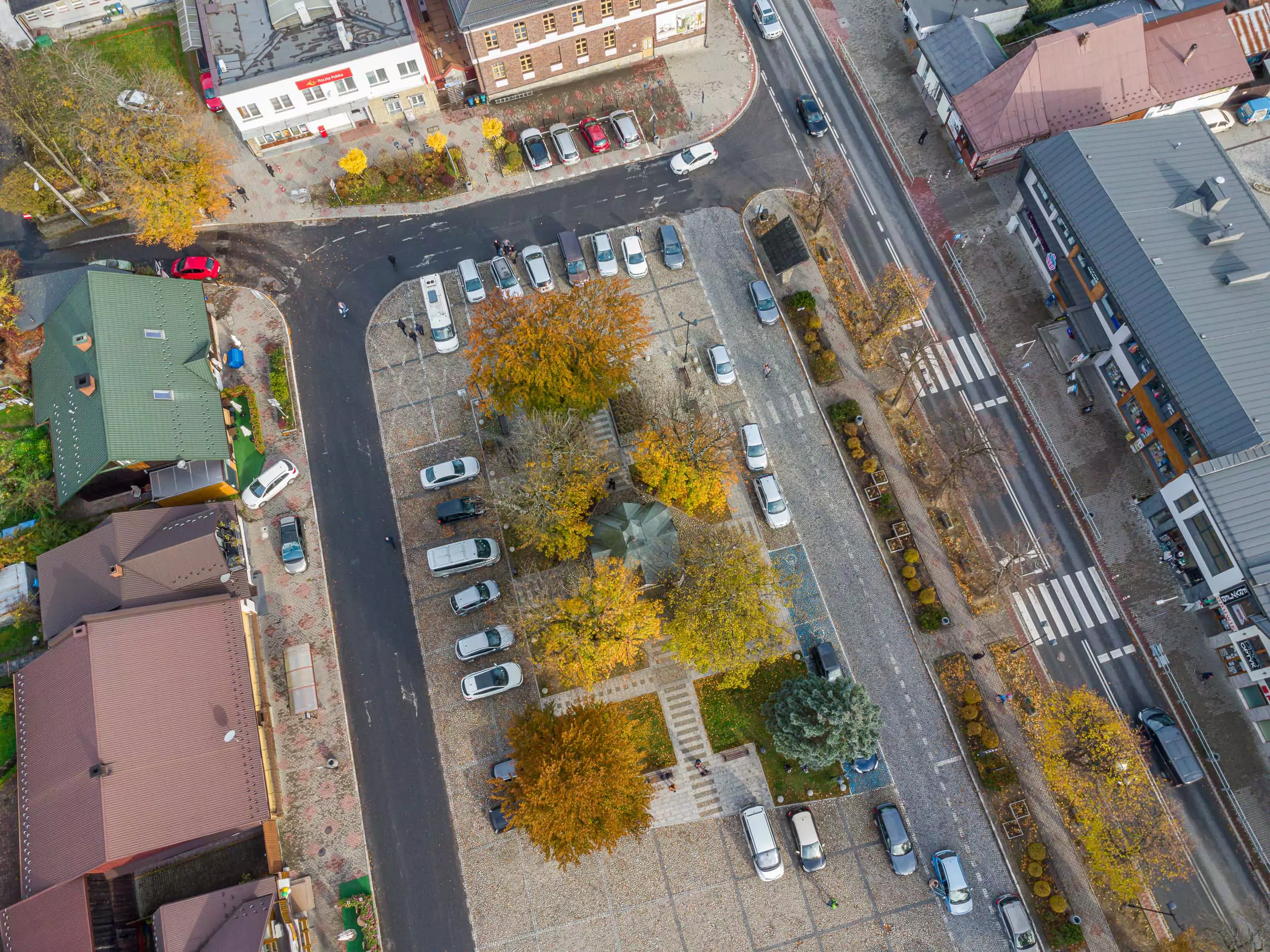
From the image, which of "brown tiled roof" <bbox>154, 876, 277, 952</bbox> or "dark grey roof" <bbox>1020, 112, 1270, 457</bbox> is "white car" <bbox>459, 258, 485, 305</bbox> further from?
"dark grey roof" <bbox>1020, 112, 1270, 457</bbox>

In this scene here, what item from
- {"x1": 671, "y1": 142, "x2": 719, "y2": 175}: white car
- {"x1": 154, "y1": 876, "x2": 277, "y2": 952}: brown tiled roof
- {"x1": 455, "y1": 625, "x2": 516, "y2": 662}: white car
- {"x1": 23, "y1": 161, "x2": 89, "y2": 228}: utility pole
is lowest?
{"x1": 154, "y1": 876, "x2": 277, "y2": 952}: brown tiled roof

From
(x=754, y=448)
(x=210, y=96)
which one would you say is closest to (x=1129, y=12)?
(x=754, y=448)

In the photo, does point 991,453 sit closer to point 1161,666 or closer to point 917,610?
point 917,610

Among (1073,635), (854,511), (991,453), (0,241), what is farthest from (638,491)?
(0,241)

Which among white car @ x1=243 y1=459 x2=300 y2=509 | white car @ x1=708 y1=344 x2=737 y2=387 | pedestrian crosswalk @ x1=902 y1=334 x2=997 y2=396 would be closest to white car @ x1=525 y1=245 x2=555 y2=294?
white car @ x1=708 y1=344 x2=737 y2=387

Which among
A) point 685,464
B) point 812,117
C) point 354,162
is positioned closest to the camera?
point 685,464

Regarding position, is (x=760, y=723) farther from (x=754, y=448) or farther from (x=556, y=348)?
(x=556, y=348)
